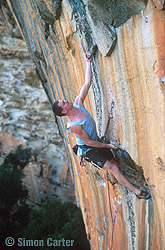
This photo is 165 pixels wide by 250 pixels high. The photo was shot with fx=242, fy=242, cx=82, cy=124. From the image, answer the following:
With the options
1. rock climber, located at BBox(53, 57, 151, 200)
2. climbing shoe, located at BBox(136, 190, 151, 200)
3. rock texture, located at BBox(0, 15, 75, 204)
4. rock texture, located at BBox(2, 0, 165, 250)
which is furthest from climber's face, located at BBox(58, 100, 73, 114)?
rock texture, located at BBox(0, 15, 75, 204)

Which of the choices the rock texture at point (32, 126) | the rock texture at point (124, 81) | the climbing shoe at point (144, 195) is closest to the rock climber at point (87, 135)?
the climbing shoe at point (144, 195)

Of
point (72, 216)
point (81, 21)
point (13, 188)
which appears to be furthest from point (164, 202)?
point (13, 188)

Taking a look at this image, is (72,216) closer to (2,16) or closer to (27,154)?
(27,154)

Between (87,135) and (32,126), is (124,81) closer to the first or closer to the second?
(87,135)

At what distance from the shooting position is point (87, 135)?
6.68 feet

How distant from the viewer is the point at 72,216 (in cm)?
747

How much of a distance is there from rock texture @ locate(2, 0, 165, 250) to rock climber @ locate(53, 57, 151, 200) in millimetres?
137

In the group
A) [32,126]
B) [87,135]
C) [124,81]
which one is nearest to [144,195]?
[87,135]

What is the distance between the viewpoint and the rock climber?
6.55 feet

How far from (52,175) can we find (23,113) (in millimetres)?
2423

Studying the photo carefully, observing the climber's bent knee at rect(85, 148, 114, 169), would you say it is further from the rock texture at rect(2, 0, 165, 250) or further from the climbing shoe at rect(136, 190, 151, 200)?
the climbing shoe at rect(136, 190, 151, 200)

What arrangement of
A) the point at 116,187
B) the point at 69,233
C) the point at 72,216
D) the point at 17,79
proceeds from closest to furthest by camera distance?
the point at 116,187, the point at 69,233, the point at 72,216, the point at 17,79

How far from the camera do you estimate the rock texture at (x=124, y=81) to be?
1.58 metres

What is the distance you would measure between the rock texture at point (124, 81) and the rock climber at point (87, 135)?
14 centimetres
